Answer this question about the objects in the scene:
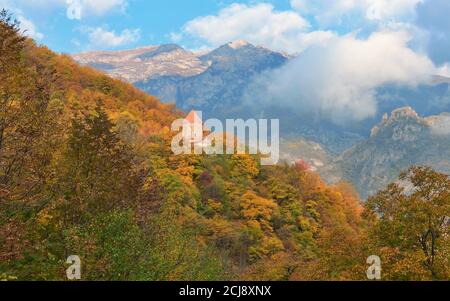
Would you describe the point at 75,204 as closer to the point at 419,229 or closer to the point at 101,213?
the point at 101,213

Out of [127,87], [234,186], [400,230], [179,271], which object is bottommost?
[179,271]

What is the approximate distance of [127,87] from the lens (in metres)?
152

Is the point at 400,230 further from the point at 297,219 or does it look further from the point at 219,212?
the point at 297,219

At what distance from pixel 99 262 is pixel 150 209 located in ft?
31.3

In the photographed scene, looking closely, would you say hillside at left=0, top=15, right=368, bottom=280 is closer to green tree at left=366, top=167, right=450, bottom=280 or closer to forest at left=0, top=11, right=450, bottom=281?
forest at left=0, top=11, right=450, bottom=281

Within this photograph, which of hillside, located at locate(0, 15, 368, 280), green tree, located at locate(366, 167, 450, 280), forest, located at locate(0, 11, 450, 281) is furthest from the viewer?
green tree, located at locate(366, 167, 450, 280)

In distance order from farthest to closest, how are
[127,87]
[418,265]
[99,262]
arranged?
[127,87] → [418,265] → [99,262]

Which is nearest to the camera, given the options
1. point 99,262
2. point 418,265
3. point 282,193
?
point 99,262

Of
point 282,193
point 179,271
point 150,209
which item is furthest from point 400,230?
point 282,193

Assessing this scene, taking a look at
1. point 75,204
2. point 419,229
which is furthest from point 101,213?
point 419,229

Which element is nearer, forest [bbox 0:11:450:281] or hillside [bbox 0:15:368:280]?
hillside [bbox 0:15:368:280]

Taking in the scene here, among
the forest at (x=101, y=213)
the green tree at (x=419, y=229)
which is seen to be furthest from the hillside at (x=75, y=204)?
the green tree at (x=419, y=229)

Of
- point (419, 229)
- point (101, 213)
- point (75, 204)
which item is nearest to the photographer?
point (101, 213)

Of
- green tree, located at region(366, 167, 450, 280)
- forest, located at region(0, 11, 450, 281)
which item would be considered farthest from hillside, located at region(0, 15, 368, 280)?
green tree, located at region(366, 167, 450, 280)
